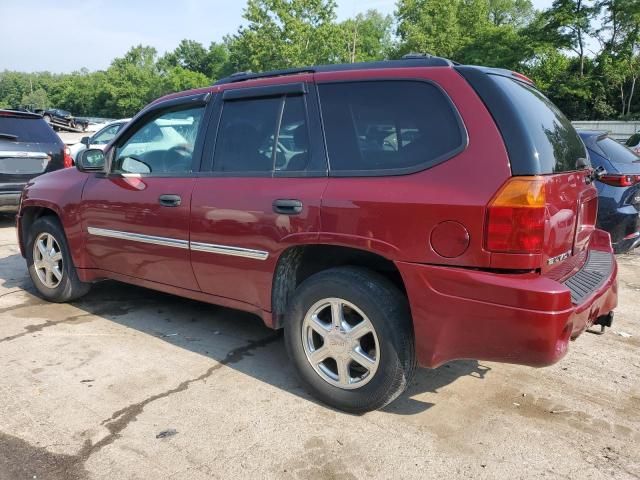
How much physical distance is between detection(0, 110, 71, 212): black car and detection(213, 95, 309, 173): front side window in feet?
19.5

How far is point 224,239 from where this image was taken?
3.58 meters

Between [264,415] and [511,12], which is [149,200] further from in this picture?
[511,12]

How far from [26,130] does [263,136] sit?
6680 millimetres

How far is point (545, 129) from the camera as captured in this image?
297 cm

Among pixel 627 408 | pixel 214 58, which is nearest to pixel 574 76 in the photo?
pixel 627 408

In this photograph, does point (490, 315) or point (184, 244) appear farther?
point (184, 244)

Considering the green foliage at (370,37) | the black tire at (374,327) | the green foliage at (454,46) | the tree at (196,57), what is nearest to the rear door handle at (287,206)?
the black tire at (374,327)

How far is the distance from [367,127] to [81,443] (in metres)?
2.25

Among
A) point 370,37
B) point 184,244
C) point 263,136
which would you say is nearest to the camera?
point 263,136

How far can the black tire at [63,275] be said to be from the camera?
4891 mm

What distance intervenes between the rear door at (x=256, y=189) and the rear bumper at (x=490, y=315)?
2.51 feet

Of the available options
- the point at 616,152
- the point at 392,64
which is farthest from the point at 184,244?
the point at 616,152

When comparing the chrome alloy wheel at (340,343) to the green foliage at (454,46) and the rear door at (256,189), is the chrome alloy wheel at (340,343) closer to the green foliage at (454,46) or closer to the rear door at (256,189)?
the rear door at (256,189)

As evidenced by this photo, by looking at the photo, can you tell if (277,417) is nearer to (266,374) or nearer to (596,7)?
(266,374)
